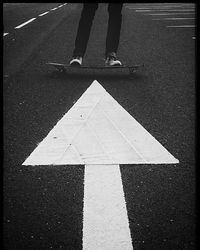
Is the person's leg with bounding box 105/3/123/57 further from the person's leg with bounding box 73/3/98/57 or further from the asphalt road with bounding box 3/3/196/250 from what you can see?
the asphalt road with bounding box 3/3/196/250

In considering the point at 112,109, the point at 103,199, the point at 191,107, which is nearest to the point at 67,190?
the point at 103,199

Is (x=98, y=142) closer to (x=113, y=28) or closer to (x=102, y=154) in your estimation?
(x=102, y=154)

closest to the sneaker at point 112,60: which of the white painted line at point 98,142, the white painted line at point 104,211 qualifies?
the white painted line at point 98,142

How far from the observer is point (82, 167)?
2428 mm

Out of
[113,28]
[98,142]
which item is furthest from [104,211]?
[113,28]

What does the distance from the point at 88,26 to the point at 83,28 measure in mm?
83

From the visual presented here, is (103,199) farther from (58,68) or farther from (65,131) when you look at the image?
(58,68)

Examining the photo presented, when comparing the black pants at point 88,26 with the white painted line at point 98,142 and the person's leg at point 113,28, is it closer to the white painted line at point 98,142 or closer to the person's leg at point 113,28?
the person's leg at point 113,28

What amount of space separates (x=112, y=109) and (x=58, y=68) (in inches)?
69.2

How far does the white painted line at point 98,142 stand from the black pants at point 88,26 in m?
1.68

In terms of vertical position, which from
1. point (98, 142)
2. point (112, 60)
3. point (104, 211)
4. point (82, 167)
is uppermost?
point (112, 60)

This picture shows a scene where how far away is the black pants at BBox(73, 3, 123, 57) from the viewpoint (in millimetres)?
4980

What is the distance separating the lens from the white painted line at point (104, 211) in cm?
173

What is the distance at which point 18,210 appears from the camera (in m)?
1.99
